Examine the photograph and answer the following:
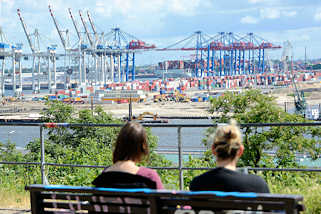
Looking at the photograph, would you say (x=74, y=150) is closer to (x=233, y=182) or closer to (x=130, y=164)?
(x=130, y=164)

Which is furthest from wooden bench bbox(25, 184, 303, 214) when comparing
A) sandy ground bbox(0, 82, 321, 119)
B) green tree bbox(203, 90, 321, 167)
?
sandy ground bbox(0, 82, 321, 119)

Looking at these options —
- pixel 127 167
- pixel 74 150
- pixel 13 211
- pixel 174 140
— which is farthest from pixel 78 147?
pixel 174 140

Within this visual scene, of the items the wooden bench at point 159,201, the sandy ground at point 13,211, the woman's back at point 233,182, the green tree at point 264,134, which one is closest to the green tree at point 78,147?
the sandy ground at point 13,211

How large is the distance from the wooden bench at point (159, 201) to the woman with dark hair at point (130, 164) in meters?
0.09

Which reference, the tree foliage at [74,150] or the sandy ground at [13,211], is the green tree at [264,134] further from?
the sandy ground at [13,211]

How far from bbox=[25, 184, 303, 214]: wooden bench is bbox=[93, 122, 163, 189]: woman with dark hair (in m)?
0.09

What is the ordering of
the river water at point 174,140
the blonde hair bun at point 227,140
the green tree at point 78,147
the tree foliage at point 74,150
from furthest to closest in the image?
the river water at point 174,140, the green tree at point 78,147, the tree foliage at point 74,150, the blonde hair bun at point 227,140

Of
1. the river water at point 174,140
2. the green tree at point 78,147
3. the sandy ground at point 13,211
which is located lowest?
the river water at point 174,140

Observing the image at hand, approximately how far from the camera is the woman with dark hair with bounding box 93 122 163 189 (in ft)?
7.79

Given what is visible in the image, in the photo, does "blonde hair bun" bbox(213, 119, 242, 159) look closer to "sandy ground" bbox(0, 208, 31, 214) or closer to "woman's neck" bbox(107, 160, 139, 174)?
"woman's neck" bbox(107, 160, 139, 174)

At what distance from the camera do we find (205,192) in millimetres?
2135

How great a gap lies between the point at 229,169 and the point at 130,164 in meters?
0.47

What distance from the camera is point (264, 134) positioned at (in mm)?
16469

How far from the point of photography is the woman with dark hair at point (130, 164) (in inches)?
93.4
